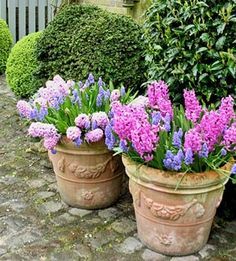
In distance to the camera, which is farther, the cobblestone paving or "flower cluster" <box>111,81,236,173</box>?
the cobblestone paving

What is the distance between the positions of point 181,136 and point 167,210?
15.7 inches

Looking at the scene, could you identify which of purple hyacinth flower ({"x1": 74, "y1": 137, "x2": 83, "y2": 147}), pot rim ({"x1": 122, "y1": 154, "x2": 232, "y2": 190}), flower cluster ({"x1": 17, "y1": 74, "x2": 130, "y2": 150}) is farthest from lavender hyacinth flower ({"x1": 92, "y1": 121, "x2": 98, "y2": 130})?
pot rim ({"x1": 122, "y1": 154, "x2": 232, "y2": 190})

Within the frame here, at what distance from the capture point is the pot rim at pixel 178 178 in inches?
105

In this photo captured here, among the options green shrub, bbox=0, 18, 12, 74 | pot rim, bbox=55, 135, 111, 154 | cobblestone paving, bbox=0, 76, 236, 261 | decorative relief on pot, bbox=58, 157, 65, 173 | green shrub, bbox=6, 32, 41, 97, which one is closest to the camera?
cobblestone paving, bbox=0, 76, 236, 261

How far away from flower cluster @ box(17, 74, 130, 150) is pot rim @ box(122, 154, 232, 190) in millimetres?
321

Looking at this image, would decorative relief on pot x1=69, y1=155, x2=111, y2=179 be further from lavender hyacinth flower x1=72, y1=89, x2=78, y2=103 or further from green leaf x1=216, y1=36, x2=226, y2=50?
green leaf x1=216, y1=36, x2=226, y2=50

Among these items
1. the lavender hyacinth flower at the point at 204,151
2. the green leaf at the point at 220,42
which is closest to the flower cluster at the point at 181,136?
the lavender hyacinth flower at the point at 204,151

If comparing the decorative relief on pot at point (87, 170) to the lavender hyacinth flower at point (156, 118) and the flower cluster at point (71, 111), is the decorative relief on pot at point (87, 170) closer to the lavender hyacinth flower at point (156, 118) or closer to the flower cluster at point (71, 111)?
the flower cluster at point (71, 111)

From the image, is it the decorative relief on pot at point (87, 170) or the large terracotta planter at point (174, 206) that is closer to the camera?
the large terracotta planter at point (174, 206)

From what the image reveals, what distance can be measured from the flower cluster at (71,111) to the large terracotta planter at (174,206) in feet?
1.13

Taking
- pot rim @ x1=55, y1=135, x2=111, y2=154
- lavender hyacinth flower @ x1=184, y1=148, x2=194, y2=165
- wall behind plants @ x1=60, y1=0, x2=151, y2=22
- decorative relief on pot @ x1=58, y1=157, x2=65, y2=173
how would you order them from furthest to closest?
wall behind plants @ x1=60, y1=0, x2=151, y2=22
decorative relief on pot @ x1=58, y1=157, x2=65, y2=173
pot rim @ x1=55, y1=135, x2=111, y2=154
lavender hyacinth flower @ x1=184, y1=148, x2=194, y2=165

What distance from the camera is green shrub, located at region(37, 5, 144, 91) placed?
3.96 metres

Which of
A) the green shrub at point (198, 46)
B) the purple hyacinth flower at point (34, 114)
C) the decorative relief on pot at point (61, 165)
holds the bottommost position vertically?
the decorative relief on pot at point (61, 165)

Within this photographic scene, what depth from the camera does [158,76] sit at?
3.37 m
